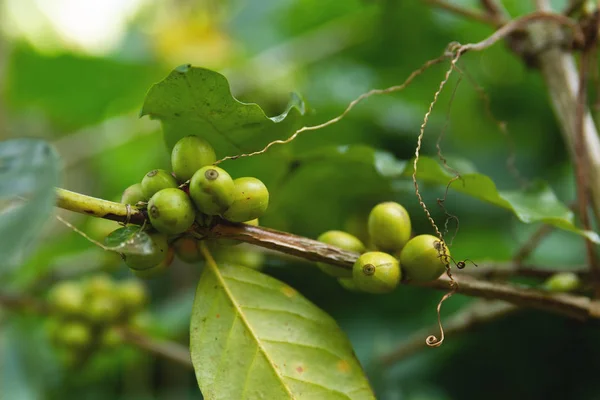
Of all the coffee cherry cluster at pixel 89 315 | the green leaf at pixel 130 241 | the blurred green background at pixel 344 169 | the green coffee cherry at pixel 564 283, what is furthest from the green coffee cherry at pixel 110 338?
the green coffee cherry at pixel 564 283

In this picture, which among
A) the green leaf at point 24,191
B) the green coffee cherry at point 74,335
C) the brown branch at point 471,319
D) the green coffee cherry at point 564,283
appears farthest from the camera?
the green coffee cherry at point 74,335

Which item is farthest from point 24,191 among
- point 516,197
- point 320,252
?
point 516,197

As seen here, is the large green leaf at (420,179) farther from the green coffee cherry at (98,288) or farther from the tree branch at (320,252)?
the green coffee cherry at (98,288)

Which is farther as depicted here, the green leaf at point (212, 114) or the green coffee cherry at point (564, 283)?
the green coffee cherry at point (564, 283)

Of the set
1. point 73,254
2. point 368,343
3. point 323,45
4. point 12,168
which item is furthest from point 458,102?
point 12,168

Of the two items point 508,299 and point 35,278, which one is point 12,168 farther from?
point 35,278
